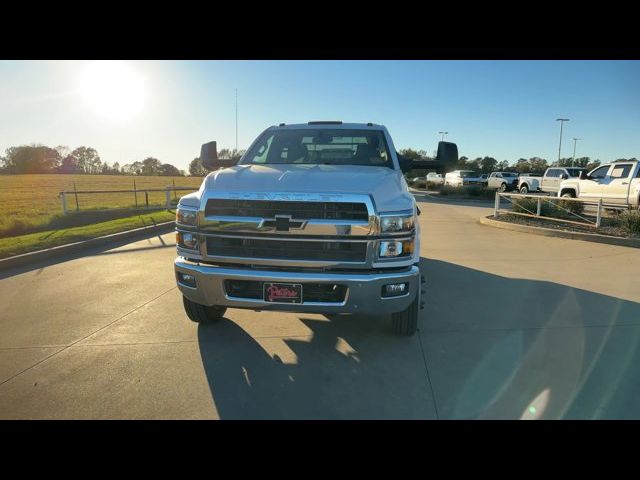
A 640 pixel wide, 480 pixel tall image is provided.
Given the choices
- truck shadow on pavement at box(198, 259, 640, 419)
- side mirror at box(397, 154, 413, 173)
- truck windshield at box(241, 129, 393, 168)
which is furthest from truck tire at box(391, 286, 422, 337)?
side mirror at box(397, 154, 413, 173)

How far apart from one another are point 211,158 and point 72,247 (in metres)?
4.86

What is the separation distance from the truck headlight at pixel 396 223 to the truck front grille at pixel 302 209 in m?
0.14

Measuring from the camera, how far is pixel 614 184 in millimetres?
14156

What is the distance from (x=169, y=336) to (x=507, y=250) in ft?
22.6

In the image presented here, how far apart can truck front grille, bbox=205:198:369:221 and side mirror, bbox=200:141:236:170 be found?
6.16 feet

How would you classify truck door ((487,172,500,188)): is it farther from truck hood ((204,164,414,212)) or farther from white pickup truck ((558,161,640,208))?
truck hood ((204,164,414,212))

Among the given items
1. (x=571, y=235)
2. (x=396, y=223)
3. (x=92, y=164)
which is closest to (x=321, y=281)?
(x=396, y=223)

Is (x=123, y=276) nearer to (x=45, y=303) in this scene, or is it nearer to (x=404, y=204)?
(x=45, y=303)

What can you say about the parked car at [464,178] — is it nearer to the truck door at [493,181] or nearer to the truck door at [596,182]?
the truck door at [493,181]

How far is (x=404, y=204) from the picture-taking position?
11.2 feet

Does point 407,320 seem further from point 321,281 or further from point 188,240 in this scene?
point 188,240

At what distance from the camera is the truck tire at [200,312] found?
4.09 meters

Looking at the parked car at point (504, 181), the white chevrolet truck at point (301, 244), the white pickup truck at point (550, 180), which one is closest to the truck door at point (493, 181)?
the parked car at point (504, 181)
